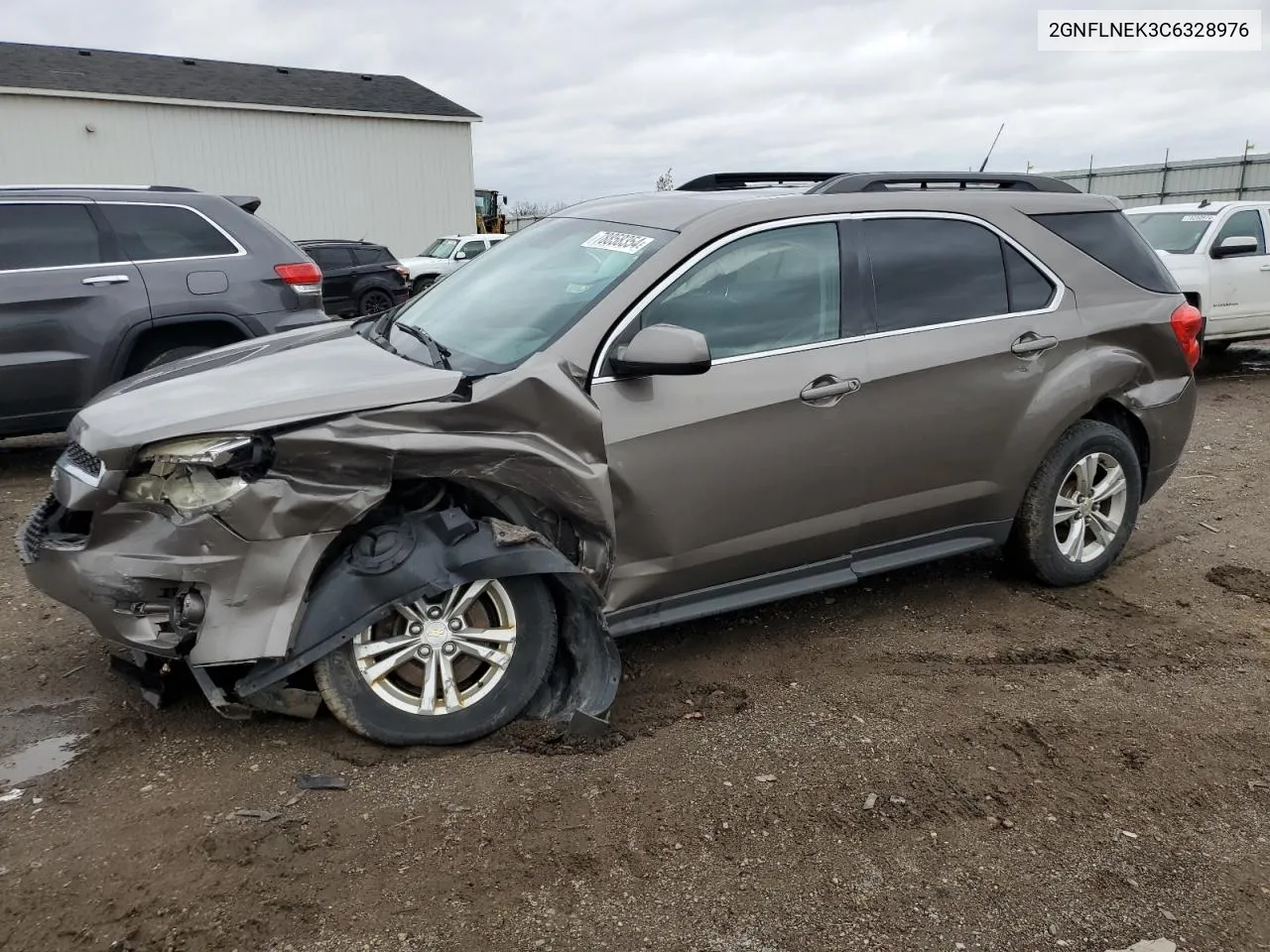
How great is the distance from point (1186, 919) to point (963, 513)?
6.35 feet

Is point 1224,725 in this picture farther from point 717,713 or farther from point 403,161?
point 403,161

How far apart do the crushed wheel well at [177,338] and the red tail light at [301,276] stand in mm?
515

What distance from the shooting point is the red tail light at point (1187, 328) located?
177 inches

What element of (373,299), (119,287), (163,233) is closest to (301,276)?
(163,233)

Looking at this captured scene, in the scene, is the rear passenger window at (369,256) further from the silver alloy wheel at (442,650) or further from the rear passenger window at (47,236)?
the silver alloy wheel at (442,650)

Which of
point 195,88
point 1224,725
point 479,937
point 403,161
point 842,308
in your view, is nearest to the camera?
point 479,937

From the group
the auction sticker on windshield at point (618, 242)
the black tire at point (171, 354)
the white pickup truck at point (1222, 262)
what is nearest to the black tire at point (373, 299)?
the black tire at point (171, 354)

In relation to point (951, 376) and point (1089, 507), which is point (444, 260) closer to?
point (1089, 507)

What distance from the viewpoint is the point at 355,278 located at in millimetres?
18062

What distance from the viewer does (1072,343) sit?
4215 mm

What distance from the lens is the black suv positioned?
18.0 meters

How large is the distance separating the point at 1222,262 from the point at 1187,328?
23.5 ft

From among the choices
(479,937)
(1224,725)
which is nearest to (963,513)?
(1224,725)

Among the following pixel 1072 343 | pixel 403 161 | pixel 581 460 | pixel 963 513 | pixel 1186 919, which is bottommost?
pixel 1186 919
